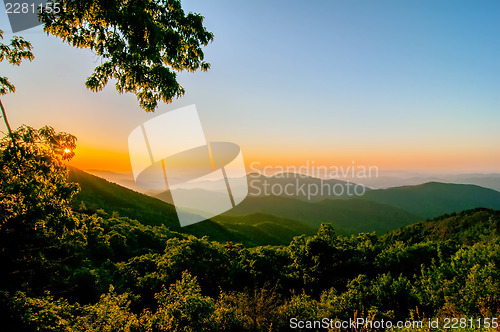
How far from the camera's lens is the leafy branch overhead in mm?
4430

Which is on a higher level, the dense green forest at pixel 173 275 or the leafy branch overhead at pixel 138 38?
the leafy branch overhead at pixel 138 38

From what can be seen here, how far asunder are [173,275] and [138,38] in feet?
80.5

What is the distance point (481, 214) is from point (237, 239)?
94.5 meters

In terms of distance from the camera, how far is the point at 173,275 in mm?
24328

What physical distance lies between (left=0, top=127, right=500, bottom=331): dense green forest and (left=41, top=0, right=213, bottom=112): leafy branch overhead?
1.97 m

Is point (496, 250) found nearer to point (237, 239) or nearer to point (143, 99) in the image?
point (143, 99)

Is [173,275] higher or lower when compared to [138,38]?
lower

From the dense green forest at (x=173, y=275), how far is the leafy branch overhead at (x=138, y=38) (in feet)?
6.46

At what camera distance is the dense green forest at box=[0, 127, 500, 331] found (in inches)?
194

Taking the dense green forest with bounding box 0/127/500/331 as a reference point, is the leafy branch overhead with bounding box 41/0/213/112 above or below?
above

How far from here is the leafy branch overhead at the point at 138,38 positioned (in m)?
4.43

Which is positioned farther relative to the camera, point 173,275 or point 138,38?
point 173,275

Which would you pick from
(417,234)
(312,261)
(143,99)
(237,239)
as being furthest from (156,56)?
(417,234)

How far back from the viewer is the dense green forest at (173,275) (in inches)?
194
